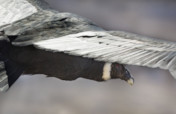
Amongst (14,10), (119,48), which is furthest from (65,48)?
(14,10)

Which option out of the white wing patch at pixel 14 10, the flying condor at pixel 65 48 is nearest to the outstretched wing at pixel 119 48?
the flying condor at pixel 65 48

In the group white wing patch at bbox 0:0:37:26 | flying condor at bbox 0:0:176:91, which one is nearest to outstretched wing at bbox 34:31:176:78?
flying condor at bbox 0:0:176:91

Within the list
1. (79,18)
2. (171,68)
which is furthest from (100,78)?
(171,68)

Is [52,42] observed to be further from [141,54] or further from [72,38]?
[141,54]

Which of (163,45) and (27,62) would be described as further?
(27,62)

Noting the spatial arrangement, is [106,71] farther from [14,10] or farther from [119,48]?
[14,10]
